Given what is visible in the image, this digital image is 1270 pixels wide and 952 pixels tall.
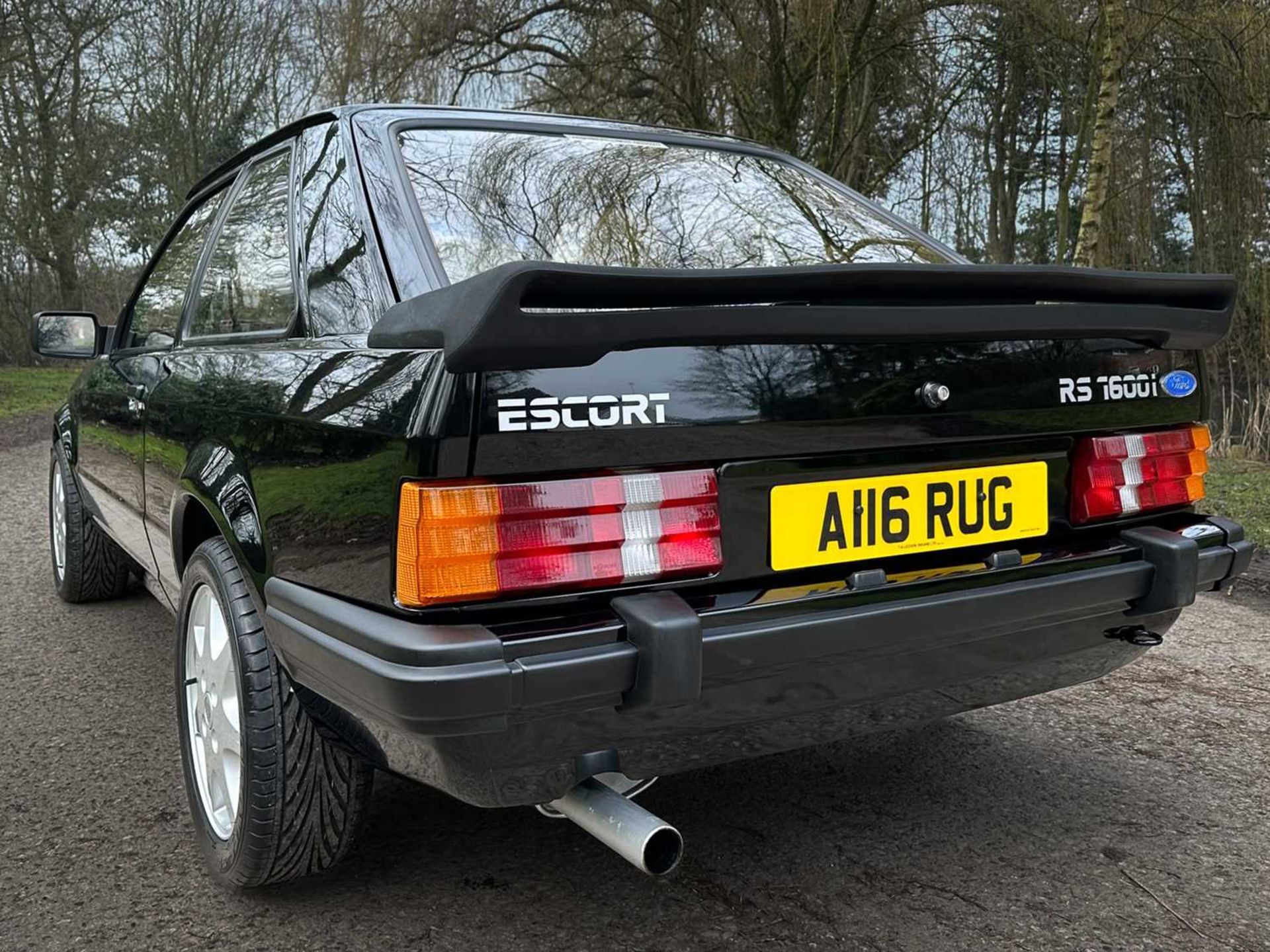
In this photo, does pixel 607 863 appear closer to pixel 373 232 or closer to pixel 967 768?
pixel 967 768

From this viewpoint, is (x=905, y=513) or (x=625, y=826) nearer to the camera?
(x=625, y=826)

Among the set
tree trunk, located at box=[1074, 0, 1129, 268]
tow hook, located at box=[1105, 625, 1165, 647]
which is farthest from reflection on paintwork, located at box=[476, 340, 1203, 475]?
tree trunk, located at box=[1074, 0, 1129, 268]

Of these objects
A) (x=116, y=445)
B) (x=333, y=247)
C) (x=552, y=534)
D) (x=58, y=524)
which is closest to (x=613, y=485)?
(x=552, y=534)

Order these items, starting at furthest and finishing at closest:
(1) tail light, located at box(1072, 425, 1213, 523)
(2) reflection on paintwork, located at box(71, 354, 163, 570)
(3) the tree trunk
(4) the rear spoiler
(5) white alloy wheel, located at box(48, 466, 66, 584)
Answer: (3) the tree trunk
(5) white alloy wheel, located at box(48, 466, 66, 584)
(2) reflection on paintwork, located at box(71, 354, 163, 570)
(1) tail light, located at box(1072, 425, 1213, 523)
(4) the rear spoiler

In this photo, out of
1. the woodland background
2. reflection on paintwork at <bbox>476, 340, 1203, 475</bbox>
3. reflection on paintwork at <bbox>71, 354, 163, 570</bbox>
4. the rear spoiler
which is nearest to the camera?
the rear spoiler

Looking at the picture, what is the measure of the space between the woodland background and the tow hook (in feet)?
A: 23.2

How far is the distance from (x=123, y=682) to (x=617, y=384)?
105 inches

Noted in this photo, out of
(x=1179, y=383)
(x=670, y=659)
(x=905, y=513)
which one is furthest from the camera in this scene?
(x=1179, y=383)

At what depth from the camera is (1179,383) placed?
2350mm

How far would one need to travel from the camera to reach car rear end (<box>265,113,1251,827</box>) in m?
1.65

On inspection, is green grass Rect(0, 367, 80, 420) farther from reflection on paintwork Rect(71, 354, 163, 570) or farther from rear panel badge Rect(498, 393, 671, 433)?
rear panel badge Rect(498, 393, 671, 433)

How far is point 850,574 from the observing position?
6.38ft

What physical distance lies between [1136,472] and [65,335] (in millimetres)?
3559

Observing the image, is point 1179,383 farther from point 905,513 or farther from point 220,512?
point 220,512
